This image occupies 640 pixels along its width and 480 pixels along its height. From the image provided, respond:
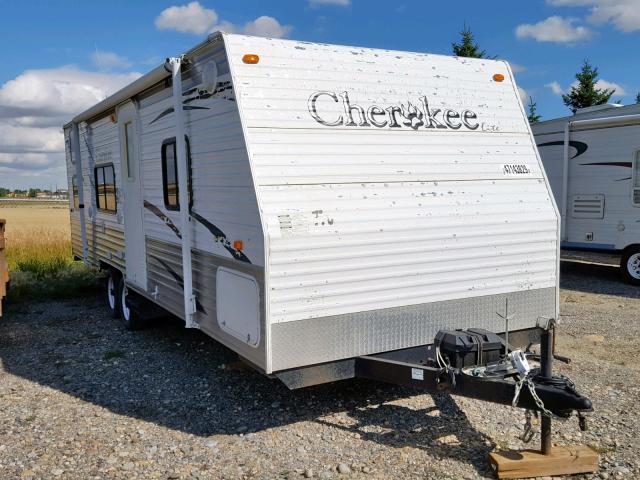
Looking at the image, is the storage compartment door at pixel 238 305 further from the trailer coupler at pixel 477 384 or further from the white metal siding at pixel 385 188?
the trailer coupler at pixel 477 384

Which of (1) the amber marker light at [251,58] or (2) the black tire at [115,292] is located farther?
(2) the black tire at [115,292]

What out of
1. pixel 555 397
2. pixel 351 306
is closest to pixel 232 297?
pixel 351 306

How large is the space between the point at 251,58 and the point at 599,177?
8.24 metres

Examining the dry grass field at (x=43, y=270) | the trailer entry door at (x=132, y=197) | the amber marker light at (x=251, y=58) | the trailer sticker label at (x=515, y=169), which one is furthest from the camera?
the dry grass field at (x=43, y=270)

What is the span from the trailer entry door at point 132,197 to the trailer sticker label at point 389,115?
8.57 ft

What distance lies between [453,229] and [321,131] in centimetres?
121

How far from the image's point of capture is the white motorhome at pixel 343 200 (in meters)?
3.86

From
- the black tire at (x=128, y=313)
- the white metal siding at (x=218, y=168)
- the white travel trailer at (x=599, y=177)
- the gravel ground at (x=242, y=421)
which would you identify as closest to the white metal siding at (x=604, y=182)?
the white travel trailer at (x=599, y=177)

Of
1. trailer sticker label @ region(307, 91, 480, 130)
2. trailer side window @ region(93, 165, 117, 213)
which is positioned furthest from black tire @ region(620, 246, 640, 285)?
trailer side window @ region(93, 165, 117, 213)

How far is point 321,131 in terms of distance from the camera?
4.14 metres

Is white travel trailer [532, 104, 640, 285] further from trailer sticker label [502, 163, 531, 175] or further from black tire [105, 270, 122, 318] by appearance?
black tire [105, 270, 122, 318]

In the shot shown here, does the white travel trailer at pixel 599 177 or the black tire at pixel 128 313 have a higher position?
the white travel trailer at pixel 599 177

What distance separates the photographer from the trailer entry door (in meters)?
6.14

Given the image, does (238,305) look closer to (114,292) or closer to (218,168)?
(218,168)
